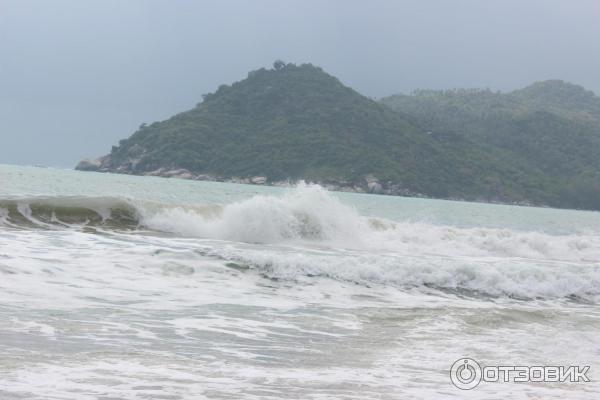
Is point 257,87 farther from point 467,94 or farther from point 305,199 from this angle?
point 305,199

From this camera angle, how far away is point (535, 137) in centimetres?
14375

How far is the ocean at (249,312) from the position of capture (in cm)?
642

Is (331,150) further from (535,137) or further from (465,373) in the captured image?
(465,373)

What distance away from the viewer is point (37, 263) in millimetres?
11648

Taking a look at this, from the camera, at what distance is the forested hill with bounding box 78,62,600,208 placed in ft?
327

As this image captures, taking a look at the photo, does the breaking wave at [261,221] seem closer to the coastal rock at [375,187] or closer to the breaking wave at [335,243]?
the breaking wave at [335,243]

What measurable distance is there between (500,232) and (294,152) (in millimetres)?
73234

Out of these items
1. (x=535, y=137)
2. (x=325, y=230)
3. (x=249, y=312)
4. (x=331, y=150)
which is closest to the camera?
(x=249, y=312)

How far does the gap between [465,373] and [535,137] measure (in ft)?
471

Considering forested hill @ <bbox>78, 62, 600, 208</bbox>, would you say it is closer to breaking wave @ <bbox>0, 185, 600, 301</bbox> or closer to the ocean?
breaking wave @ <bbox>0, 185, 600, 301</bbox>

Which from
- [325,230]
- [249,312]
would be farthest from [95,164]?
[249,312]

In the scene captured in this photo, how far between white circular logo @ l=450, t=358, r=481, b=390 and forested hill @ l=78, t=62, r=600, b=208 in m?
86.2

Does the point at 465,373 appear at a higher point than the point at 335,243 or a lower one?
lower

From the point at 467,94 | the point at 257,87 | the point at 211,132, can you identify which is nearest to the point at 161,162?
the point at 211,132
